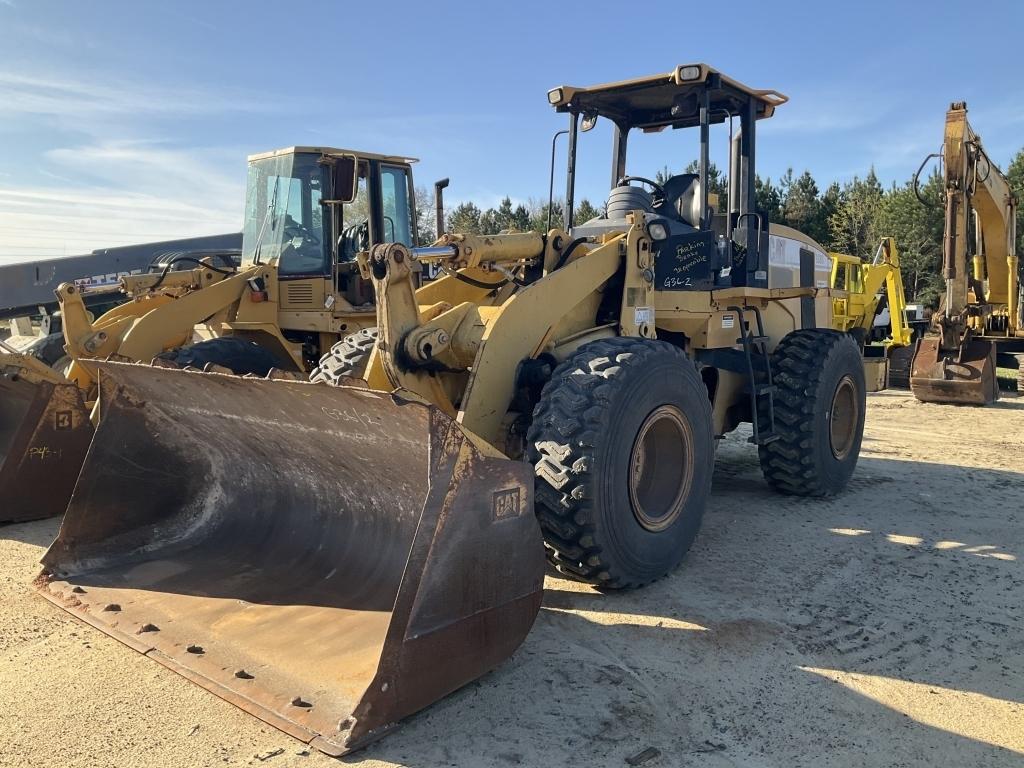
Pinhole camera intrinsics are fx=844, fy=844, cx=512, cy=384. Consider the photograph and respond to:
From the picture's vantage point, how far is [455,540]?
116 inches

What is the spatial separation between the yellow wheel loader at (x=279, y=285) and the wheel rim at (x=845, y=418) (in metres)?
3.96

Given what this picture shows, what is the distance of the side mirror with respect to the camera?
7.03 m

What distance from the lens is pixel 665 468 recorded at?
456 cm

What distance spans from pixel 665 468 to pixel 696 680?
1.41 meters

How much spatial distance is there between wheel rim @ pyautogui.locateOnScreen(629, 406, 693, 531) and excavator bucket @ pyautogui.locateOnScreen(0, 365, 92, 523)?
3.73 m

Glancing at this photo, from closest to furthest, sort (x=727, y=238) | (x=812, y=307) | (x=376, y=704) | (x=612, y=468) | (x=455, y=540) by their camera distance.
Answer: (x=376, y=704), (x=455, y=540), (x=612, y=468), (x=727, y=238), (x=812, y=307)

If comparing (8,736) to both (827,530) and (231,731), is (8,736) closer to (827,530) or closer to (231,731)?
(231,731)

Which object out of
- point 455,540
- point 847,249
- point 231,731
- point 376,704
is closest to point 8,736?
point 231,731

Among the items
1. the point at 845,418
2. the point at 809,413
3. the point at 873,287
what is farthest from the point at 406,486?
the point at 873,287

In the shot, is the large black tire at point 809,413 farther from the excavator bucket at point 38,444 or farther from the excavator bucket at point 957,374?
the excavator bucket at point 957,374

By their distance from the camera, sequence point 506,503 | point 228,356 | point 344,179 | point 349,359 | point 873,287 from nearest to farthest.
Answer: point 506,503 < point 349,359 < point 228,356 < point 344,179 < point 873,287

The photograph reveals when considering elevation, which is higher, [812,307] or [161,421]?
[812,307]

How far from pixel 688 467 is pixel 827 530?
1612mm

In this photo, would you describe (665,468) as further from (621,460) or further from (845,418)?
(845,418)
